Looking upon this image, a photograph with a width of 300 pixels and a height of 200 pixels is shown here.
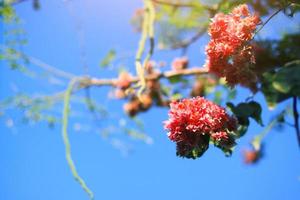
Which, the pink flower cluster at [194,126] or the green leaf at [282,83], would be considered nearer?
the pink flower cluster at [194,126]

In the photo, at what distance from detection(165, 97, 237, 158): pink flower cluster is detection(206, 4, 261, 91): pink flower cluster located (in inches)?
3.9

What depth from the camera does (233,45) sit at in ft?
4.09

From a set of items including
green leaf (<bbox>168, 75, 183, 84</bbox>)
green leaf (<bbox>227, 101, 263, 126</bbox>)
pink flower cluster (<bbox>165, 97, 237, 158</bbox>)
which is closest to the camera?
pink flower cluster (<bbox>165, 97, 237, 158</bbox>)

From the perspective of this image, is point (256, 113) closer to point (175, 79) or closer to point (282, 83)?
point (282, 83)

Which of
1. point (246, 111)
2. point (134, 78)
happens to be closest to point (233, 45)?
point (246, 111)

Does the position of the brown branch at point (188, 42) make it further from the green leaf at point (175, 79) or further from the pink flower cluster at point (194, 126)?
the pink flower cluster at point (194, 126)

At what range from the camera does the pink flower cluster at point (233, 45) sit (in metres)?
1.25

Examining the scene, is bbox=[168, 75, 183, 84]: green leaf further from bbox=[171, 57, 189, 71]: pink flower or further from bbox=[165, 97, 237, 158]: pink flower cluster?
bbox=[165, 97, 237, 158]: pink flower cluster

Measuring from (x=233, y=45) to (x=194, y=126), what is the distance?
8.5 inches

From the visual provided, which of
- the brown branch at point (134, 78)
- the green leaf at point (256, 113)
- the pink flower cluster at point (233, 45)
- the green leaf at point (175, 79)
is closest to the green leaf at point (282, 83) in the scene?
the green leaf at point (256, 113)

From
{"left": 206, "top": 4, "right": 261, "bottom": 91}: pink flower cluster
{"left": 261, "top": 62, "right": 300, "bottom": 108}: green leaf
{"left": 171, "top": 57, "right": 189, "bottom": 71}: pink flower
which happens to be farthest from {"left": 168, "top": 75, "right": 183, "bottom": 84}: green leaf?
{"left": 206, "top": 4, "right": 261, "bottom": 91}: pink flower cluster

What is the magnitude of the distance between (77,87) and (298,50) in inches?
49.2

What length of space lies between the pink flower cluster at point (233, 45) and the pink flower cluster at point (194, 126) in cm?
10

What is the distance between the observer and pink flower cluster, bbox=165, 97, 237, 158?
124cm
